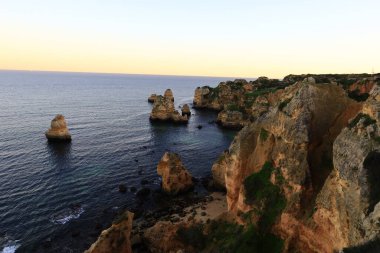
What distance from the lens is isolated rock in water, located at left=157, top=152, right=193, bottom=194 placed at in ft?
204

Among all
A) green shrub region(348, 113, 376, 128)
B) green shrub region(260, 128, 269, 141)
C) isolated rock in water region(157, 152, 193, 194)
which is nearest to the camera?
green shrub region(348, 113, 376, 128)

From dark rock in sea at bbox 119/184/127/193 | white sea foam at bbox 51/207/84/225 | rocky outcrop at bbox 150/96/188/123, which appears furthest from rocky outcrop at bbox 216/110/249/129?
white sea foam at bbox 51/207/84/225

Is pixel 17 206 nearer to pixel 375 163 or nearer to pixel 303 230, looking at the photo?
pixel 303 230

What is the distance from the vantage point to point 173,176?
62188 millimetres

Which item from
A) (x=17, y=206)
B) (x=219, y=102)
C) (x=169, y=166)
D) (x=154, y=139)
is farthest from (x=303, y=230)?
(x=219, y=102)

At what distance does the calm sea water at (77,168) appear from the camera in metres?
49.4

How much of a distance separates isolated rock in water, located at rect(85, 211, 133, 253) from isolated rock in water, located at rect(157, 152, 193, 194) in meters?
21.0

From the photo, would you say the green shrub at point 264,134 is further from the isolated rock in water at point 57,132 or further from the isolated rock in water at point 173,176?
the isolated rock in water at point 57,132

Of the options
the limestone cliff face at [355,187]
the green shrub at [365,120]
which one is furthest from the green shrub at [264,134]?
the green shrub at [365,120]

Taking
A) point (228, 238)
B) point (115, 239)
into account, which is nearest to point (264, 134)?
point (228, 238)

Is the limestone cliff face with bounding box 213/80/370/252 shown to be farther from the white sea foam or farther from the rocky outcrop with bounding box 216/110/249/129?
the rocky outcrop with bounding box 216/110/249/129

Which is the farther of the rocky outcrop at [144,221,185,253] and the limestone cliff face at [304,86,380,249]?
the rocky outcrop at [144,221,185,253]

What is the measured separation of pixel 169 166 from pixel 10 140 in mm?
59312

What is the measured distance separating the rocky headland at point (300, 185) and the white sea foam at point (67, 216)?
1162cm
